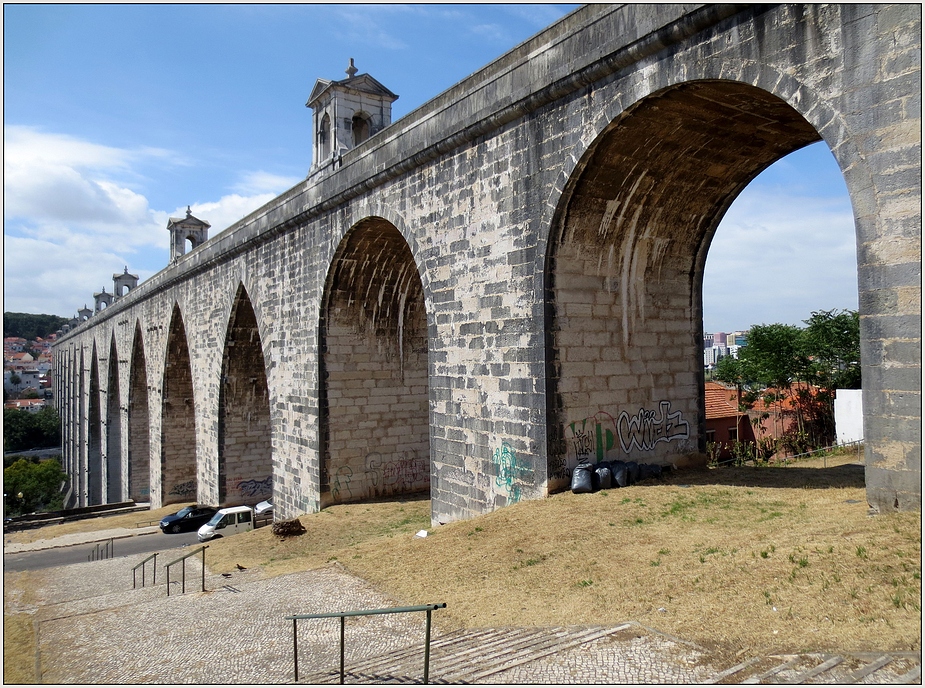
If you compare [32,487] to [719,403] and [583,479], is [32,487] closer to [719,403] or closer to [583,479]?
[719,403]

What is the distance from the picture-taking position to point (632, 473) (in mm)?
9109

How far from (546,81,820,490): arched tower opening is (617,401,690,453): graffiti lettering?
2cm

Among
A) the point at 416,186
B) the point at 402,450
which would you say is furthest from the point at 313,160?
the point at 402,450

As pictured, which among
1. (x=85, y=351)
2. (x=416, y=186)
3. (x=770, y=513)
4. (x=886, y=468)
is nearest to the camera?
(x=886, y=468)

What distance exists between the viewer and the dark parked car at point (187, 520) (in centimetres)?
1917

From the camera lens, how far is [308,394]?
15.0 meters

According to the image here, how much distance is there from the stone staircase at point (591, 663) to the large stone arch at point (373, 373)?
9491 mm

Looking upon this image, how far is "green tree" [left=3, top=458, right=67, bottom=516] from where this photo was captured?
4644 cm

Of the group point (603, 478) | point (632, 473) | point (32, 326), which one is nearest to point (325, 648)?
point (603, 478)

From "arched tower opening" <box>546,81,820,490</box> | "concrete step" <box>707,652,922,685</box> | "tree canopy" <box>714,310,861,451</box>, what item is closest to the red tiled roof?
"tree canopy" <box>714,310,861,451</box>

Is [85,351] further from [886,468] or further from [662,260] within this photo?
[886,468]

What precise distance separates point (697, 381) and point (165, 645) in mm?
7973

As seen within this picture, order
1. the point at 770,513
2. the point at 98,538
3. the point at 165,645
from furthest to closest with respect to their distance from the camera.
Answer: the point at 98,538, the point at 770,513, the point at 165,645

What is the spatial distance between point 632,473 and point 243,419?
46.5ft
